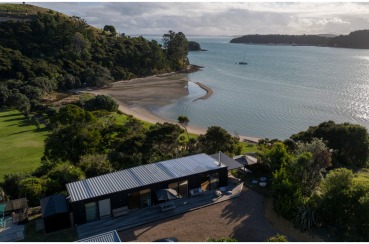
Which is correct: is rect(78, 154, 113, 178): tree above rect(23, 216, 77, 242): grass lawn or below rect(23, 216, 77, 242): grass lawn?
above

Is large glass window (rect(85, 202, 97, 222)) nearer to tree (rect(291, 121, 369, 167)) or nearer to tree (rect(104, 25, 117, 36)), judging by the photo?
tree (rect(291, 121, 369, 167))

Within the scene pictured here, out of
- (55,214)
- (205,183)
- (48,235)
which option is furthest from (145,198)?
(48,235)

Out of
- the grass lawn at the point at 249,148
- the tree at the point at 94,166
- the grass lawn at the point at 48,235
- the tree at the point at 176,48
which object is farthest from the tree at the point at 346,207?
the tree at the point at 176,48

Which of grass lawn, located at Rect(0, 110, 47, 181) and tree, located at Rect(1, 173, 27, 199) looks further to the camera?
grass lawn, located at Rect(0, 110, 47, 181)

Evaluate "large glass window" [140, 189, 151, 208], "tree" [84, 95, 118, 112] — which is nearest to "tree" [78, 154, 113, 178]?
"large glass window" [140, 189, 151, 208]

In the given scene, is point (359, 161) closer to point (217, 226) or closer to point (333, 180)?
point (333, 180)
